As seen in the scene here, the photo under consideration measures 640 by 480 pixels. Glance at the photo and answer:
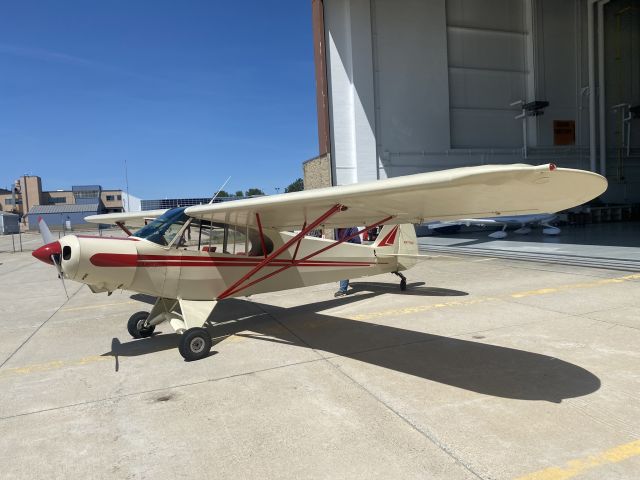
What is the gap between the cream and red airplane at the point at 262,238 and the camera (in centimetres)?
376

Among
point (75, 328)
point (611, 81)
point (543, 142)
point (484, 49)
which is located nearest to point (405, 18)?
point (484, 49)

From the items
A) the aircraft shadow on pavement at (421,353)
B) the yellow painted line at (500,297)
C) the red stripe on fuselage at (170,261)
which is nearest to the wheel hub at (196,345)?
the aircraft shadow on pavement at (421,353)

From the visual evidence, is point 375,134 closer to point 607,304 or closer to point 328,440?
point 607,304

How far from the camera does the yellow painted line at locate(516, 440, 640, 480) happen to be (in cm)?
275

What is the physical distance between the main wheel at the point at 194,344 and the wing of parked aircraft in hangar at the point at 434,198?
1.64 m

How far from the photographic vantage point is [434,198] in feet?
14.5

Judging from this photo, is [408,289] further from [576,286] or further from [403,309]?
[576,286]

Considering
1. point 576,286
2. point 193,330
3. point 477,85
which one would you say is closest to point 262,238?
point 193,330

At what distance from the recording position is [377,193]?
412 cm

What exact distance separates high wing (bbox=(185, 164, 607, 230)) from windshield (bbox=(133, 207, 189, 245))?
255 millimetres

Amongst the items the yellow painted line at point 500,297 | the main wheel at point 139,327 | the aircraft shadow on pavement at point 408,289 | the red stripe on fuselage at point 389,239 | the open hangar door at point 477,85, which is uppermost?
the open hangar door at point 477,85

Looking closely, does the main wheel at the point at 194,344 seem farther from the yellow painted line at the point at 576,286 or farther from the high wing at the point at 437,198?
the yellow painted line at the point at 576,286

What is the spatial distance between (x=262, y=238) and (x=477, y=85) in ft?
83.0

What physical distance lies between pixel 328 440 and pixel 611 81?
A: 36.8 metres
